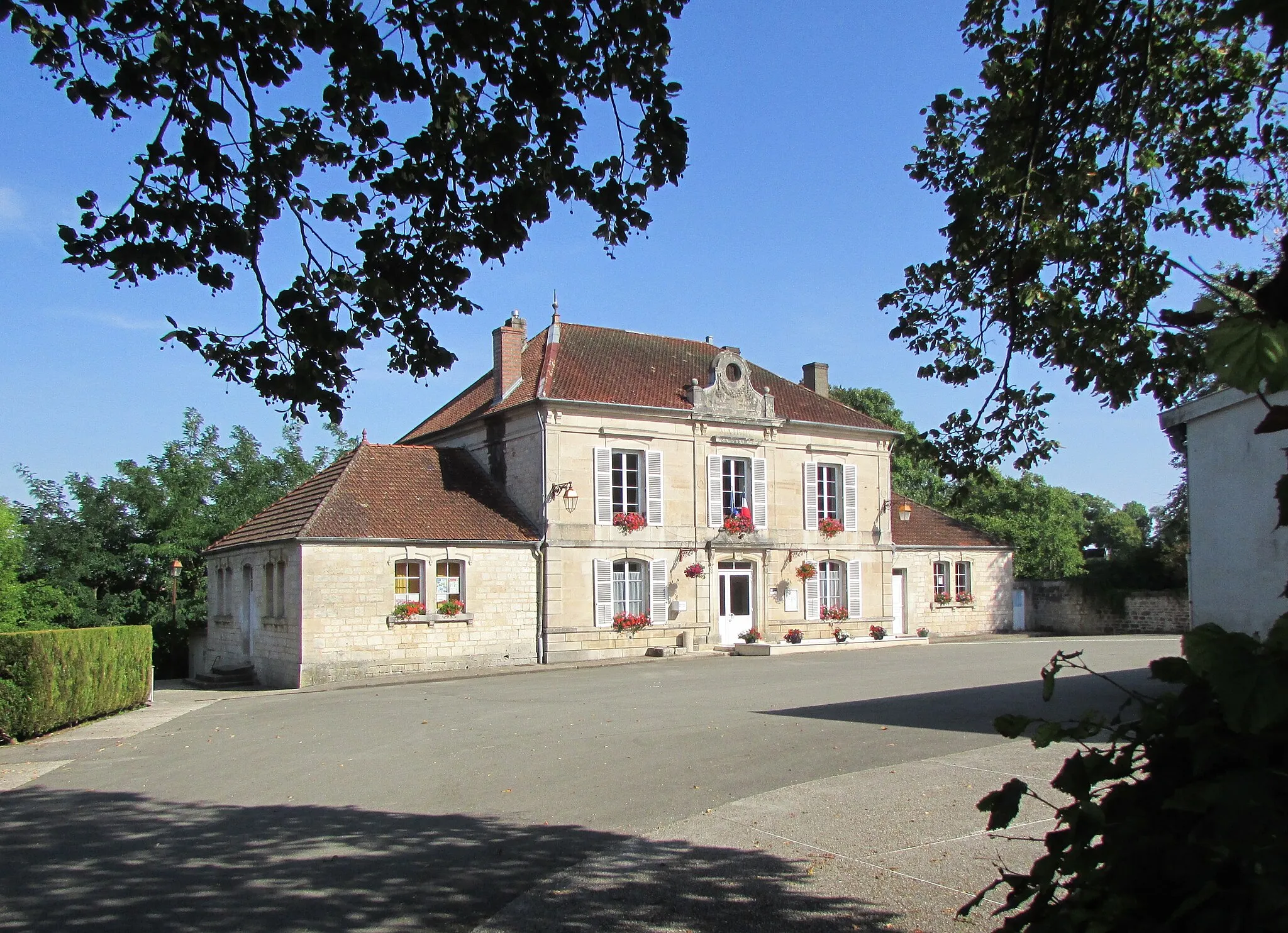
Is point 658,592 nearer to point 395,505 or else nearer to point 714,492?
point 714,492

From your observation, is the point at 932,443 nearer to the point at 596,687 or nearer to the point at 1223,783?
the point at 1223,783

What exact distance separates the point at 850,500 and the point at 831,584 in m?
2.41

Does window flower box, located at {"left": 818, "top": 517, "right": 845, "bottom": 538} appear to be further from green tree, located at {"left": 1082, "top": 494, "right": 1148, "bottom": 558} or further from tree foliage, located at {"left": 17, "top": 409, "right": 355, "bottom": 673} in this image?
green tree, located at {"left": 1082, "top": 494, "right": 1148, "bottom": 558}

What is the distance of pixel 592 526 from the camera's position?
24.1m

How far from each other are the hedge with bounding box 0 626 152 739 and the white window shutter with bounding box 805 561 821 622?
53.7ft

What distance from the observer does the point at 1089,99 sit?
560 cm

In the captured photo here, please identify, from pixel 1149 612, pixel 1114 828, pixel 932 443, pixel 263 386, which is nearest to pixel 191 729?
pixel 263 386

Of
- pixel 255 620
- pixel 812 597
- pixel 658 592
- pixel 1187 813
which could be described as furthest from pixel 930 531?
pixel 1187 813

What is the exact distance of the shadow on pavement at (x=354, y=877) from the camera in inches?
199

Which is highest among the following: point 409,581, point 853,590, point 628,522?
point 628,522

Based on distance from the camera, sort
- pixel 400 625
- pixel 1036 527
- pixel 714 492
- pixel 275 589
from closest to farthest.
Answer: pixel 400 625
pixel 275 589
pixel 714 492
pixel 1036 527

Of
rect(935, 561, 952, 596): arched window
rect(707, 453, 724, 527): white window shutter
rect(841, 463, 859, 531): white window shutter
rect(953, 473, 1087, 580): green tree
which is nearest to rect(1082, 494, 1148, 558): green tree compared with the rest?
rect(953, 473, 1087, 580): green tree

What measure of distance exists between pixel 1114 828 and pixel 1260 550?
33.6 ft

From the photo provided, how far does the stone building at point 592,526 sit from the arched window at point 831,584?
6 centimetres
